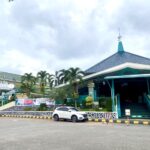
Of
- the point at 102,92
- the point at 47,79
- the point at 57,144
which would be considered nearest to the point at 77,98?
the point at 102,92

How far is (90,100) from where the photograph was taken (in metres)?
30.5

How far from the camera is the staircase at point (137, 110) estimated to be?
2562 cm

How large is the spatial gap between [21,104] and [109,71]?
41.9ft

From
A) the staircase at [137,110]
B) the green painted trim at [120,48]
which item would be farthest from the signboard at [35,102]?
the green painted trim at [120,48]

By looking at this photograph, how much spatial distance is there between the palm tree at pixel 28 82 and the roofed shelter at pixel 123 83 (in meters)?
10.9

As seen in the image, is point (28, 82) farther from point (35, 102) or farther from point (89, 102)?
point (89, 102)

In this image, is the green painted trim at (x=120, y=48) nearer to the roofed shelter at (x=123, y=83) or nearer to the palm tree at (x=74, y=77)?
the roofed shelter at (x=123, y=83)

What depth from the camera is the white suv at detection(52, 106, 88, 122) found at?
24809mm

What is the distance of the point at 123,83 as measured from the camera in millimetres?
33969

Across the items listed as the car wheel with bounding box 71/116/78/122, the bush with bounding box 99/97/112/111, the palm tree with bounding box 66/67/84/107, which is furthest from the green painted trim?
the car wheel with bounding box 71/116/78/122

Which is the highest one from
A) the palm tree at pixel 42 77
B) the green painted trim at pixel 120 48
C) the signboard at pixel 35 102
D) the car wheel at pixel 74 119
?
the green painted trim at pixel 120 48

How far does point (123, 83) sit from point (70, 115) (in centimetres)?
1107

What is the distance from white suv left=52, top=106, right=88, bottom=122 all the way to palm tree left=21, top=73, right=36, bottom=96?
59.3 ft

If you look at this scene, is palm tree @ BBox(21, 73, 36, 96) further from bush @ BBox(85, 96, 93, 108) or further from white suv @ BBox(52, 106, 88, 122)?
white suv @ BBox(52, 106, 88, 122)
